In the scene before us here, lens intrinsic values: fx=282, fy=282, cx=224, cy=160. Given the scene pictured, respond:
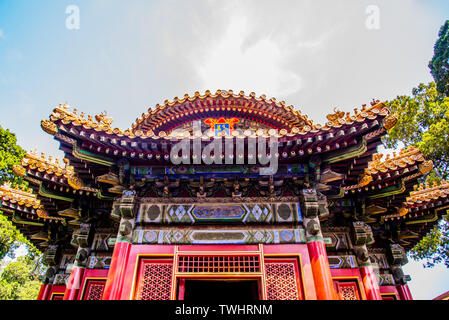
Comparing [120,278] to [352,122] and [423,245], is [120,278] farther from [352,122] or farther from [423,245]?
[423,245]

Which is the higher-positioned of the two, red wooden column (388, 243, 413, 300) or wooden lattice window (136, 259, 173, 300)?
red wooden column (388, 243, 413, 300)

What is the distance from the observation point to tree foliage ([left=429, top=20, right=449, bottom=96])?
1670cm

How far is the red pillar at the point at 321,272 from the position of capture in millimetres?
4973

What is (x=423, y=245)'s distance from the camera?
14.5m

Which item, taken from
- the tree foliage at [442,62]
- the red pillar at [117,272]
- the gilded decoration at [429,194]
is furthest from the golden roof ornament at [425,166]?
the tree foliage at [442,62]

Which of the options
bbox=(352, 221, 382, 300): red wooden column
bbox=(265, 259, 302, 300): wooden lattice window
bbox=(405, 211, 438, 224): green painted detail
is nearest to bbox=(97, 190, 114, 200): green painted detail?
bbox=(265, 259, 302, 300): wooden lattice window

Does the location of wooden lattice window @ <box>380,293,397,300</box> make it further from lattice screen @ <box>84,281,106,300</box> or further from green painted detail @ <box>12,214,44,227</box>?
green painted detail @ <box>12,214,44,227</box>

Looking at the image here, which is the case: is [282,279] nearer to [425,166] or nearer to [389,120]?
[389,120]

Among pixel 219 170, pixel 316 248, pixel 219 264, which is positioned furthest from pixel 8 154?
pixel 316 248

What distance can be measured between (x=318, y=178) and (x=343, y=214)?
178 cm

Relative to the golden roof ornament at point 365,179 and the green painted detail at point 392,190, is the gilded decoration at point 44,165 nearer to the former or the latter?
the golden roof ornament at point 365,179

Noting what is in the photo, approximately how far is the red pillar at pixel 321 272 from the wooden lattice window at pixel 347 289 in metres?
1.25

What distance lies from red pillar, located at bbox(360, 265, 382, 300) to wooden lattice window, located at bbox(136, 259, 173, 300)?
428 cm
